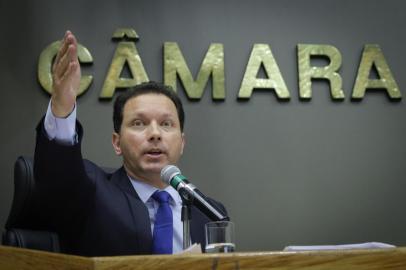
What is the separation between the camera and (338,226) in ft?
10.6

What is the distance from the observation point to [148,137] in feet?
7.44

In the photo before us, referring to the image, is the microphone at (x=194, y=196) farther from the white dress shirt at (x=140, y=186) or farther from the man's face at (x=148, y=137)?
the man's face at (x=148, y=137)

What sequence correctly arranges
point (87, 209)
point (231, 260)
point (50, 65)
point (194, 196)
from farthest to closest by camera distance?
1. point (50, 65)
2. point (87, 209)
3. point (194, 196)
4. point (231, 260)

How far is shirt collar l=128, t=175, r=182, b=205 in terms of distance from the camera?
2223 millimetres

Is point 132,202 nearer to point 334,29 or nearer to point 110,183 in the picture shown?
point 110,183

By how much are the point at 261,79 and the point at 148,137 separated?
48.6 inches

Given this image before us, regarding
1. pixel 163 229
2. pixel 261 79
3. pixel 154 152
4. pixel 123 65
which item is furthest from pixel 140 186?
pixel 261 79

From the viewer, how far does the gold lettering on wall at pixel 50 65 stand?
10.3 ft

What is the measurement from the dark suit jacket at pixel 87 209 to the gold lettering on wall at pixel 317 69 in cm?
144

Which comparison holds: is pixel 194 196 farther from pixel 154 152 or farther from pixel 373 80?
pixel 373 80

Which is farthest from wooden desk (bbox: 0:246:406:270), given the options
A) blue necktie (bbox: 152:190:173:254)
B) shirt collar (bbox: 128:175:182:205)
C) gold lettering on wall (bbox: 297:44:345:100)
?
gold lettering on wall (bbox: 297:44:345:100)

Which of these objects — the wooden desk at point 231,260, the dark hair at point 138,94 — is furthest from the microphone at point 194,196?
the dark hair at point 138,94

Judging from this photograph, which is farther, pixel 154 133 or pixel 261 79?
pixel 261 79

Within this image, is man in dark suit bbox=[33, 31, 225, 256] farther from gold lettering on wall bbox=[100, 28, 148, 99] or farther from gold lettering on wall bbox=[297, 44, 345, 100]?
gold lettering on wall bbox=[297, 44, 345, 100]
